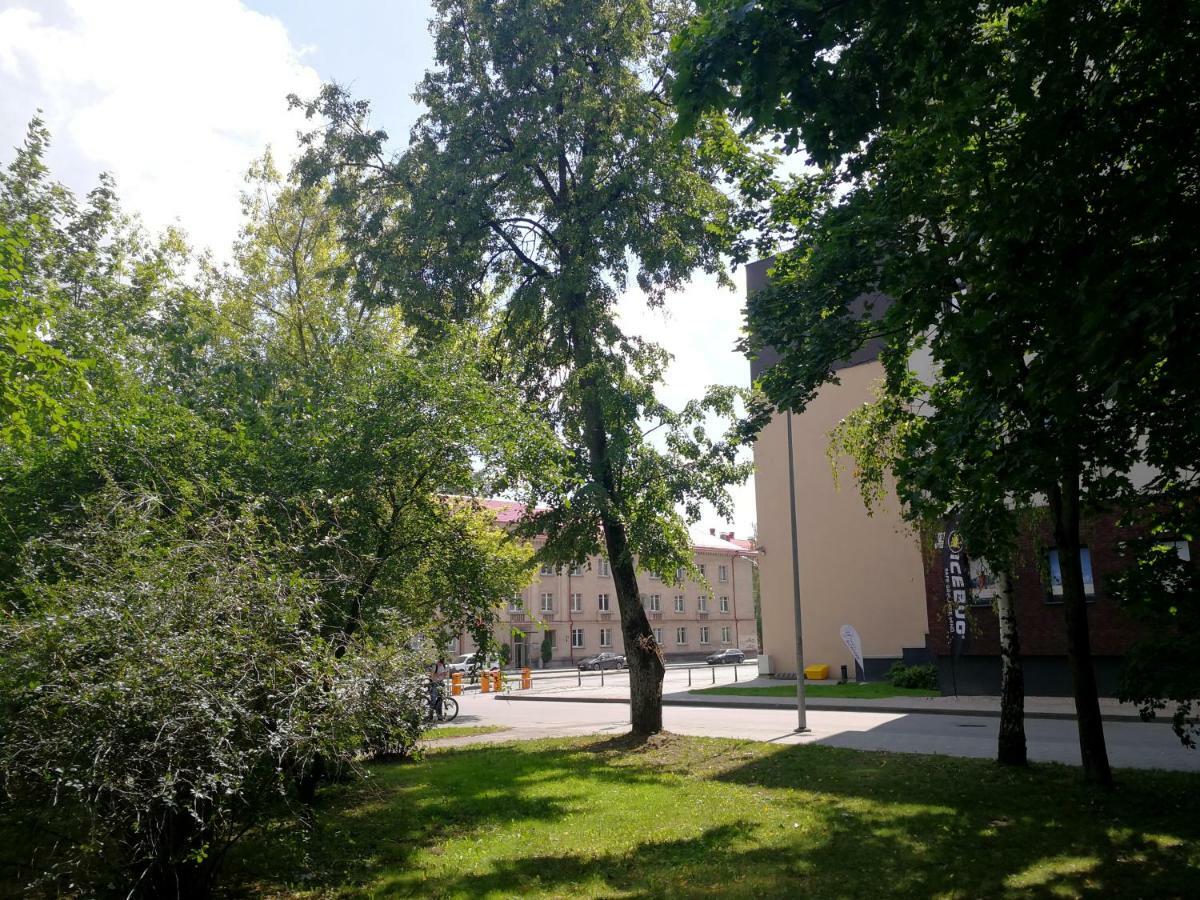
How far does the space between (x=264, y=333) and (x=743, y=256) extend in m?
18.0

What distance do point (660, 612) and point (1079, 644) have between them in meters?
61.6

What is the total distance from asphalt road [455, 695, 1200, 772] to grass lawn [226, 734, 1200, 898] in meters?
2.35

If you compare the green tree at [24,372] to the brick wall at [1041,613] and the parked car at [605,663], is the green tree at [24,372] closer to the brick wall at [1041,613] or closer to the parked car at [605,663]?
the brick wall at [1041,613]

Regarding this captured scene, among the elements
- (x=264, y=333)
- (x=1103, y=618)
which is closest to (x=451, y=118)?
(x=264, y=333)

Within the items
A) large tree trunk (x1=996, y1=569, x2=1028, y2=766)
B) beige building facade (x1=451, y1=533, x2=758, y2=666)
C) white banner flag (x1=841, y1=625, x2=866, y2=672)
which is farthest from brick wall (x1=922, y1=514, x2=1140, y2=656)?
beige building facade (x1=451, y1=533, x2=758, y2=666)

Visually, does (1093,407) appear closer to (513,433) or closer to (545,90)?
(513,433)

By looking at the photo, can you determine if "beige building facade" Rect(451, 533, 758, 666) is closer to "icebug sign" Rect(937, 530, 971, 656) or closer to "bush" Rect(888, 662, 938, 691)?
"bush" Rect(888, 662, 938, 691)

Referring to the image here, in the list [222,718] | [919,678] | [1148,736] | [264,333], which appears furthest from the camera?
[919,678]

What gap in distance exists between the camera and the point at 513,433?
11172 mm

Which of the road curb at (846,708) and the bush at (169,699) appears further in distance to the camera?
the road curb at (846,708)

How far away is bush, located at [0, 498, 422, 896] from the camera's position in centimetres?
511

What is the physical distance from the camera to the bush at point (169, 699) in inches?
201

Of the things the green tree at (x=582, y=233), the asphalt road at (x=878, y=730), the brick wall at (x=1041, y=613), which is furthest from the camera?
the brick wall at (x=1041, y=613)

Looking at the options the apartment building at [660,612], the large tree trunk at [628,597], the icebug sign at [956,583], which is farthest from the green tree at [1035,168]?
the apartment building at [660,612]
